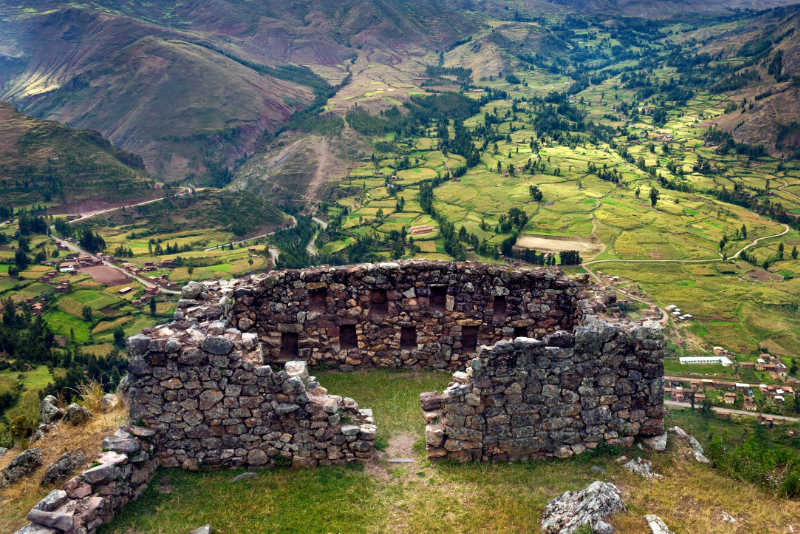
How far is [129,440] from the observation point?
13305 millimetres

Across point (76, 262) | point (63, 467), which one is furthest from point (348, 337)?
point (76, 262)

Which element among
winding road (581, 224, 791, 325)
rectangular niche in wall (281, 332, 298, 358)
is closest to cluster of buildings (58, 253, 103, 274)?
winding road (581, 224, 791, 325)

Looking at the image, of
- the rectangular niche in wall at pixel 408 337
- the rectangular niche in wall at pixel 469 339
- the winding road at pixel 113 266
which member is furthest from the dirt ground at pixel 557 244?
the rectangular niche in wall at pixel 408 337

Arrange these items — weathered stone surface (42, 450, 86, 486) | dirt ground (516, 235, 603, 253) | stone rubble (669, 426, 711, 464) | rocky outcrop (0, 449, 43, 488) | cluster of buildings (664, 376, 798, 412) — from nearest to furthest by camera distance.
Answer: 1. weathered stone surface (42, 450, 86, 486)
2. rocky outcrop (0, 449, 43, 488)
3. stone rubble (669, 426, 711, 464)
4. cluster of buildings (664, 376, 798, 412)
5. dirt ground (516, 235, 603, 253)

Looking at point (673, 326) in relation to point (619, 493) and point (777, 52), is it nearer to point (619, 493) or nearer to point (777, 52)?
point (619, 493)

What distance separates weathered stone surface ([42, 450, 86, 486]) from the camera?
40.8 ft

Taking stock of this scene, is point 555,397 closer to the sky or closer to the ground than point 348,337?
closer to the sky

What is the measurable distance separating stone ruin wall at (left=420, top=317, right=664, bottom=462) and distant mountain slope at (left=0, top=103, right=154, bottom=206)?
14532 cm

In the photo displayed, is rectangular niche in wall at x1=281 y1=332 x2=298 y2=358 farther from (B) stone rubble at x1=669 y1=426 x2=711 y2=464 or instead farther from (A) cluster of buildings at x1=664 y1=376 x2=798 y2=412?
(A) cluster of buildings at x1=664 y1=376 x2=798 y2=412

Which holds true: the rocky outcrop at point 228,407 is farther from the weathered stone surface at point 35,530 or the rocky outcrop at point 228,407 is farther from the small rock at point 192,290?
the weathered stone surface at point 35,530

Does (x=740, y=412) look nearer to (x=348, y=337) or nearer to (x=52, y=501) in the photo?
(x=348, y=337)

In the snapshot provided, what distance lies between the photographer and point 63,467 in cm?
1255

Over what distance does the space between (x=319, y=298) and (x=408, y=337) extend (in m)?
3.75

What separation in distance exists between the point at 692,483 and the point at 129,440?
14.5 meters
